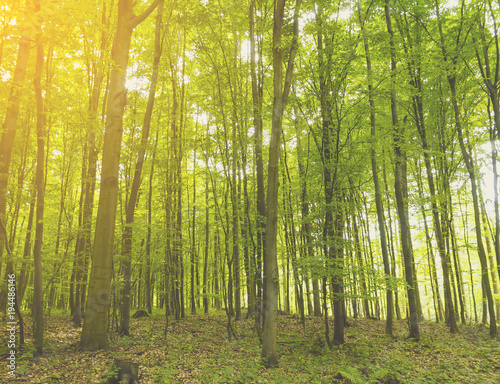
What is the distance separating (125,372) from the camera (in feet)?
15.9

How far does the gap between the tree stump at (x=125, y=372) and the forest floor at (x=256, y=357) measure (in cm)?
16

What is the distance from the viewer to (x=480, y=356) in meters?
8.30

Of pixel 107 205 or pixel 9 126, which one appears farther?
pixel 9 126

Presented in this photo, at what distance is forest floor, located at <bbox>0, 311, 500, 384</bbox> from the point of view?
17.8ft

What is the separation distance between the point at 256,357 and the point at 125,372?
11.7 ft

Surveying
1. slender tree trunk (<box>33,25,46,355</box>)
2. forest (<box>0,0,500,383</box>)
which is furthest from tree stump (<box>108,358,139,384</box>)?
slender tree trunk (<box>33,25,46,355</box>)

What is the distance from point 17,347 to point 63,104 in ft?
17.6

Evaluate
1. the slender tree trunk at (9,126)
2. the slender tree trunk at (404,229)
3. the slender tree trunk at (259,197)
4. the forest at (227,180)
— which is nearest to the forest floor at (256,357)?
the forest at (227,180)

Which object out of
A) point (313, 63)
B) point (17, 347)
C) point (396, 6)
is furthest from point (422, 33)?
point (17, 347)

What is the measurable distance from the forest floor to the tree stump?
0.51 ft

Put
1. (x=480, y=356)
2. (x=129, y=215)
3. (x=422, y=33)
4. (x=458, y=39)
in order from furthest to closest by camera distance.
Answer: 1. (x=422, y=33)
2. (x=458, y=39)
3. (x=129, y=215)
4. (x=480, y=356)

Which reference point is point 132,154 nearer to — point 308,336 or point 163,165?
point 163,165

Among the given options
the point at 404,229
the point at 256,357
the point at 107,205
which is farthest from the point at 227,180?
the point at 404,229

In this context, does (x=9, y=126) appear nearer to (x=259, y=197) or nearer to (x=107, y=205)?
(x=107, y=205)
